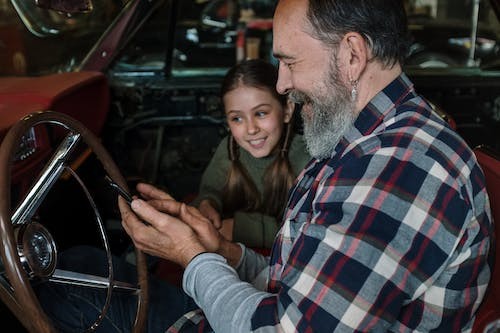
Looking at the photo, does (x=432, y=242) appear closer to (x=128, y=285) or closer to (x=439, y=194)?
(x=439, y=194)

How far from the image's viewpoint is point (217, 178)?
242 centimetres

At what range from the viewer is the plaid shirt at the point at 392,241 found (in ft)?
3.35

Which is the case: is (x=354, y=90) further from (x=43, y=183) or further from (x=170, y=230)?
(x=43, y=183)

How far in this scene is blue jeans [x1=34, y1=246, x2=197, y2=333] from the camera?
59.6 inches

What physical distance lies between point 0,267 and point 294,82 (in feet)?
2.54

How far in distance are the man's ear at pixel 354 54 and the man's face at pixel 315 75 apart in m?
0.02

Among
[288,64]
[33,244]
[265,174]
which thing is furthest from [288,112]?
[33,244]

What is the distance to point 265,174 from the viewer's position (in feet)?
7.57

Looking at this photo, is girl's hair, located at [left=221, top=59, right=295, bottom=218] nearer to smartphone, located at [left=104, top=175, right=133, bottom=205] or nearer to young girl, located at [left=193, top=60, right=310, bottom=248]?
young girl, located at [left=193, top=60, right=310, bottom=248]

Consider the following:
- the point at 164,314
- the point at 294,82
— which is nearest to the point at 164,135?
the point at 164,314

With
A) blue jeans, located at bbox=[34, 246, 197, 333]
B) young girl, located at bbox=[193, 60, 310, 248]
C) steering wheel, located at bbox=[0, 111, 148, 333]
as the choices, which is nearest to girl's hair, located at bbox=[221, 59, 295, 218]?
young girl, located at bbox=[193, 60, 310, 248]

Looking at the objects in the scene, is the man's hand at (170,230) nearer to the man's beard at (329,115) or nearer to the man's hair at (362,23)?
the man's beard at (329,115)

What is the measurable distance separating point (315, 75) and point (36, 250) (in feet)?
2.35

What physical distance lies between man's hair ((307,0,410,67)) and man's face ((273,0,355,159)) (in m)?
0.02
